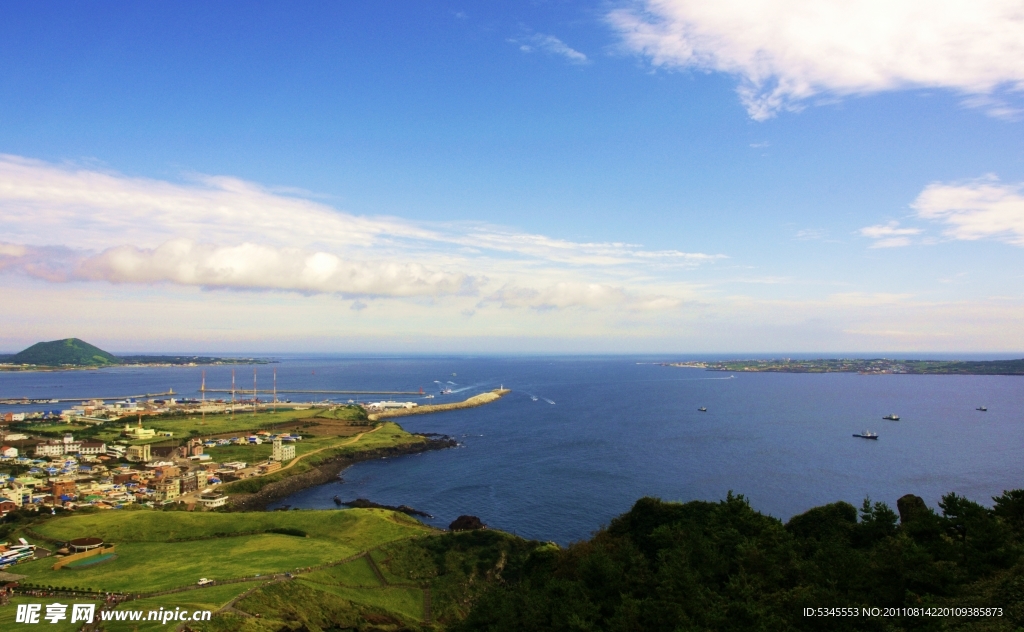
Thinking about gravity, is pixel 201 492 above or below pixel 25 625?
below

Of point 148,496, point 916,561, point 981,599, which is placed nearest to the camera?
point 981,599

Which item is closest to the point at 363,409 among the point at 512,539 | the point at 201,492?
the point at 201,492

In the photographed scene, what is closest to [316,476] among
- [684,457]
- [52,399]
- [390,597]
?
[390,597]

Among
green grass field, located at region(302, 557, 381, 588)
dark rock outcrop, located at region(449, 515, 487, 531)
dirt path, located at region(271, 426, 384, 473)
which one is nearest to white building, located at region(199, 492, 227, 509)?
dirt path, located at region(271, 426, 384, 473)

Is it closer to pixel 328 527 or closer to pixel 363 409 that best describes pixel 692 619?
pixel 328 527

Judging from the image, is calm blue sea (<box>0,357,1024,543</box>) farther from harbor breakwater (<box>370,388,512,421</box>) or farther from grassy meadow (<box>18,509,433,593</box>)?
grassy meadow (<box>18,509,433,593</box>)

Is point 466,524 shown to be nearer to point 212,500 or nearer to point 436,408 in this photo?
point 212,500

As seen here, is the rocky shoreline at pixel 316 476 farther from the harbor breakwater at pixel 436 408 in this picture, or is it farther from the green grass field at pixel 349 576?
the harbor breakwater at pixel 436 408
